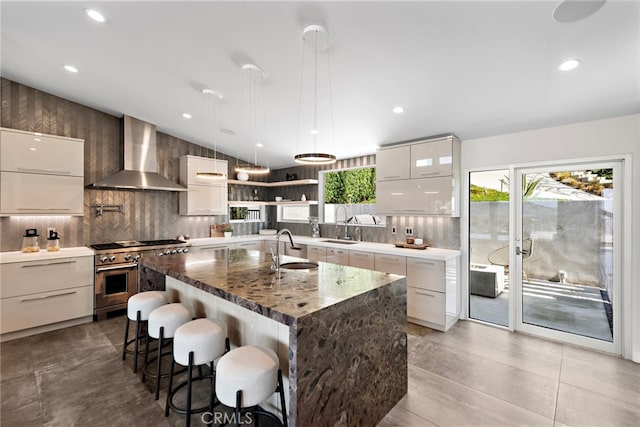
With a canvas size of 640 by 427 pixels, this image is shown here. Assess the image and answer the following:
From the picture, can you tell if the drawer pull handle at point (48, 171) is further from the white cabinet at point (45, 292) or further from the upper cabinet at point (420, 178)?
the upper cabinet at point (420, 178)

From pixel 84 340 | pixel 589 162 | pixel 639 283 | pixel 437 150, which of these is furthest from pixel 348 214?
pixel 84 340

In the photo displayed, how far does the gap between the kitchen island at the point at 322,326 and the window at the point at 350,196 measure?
2425 millimetres

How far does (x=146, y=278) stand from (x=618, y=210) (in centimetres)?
521

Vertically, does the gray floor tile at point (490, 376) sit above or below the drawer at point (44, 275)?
below

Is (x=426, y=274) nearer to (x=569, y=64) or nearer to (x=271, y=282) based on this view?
(x=271, y=282)

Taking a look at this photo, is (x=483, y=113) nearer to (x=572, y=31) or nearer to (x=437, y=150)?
(x=437, y=150)

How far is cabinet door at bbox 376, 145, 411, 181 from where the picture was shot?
400cm

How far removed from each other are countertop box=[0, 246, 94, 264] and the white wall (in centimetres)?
559

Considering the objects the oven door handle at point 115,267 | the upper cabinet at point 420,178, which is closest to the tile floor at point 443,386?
the oven door handle at point 115,267

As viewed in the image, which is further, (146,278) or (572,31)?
(146,278)

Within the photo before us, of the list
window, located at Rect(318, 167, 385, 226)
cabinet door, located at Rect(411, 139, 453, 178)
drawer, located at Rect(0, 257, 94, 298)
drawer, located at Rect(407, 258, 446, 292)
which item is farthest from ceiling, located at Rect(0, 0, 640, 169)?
drawer, located at Rect(0, 257, 94, 298)

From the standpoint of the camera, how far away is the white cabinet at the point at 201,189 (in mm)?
Result: 4969

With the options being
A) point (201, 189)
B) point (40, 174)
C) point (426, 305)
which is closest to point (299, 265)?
point (426, 305)

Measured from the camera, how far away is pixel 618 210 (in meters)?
2.90
